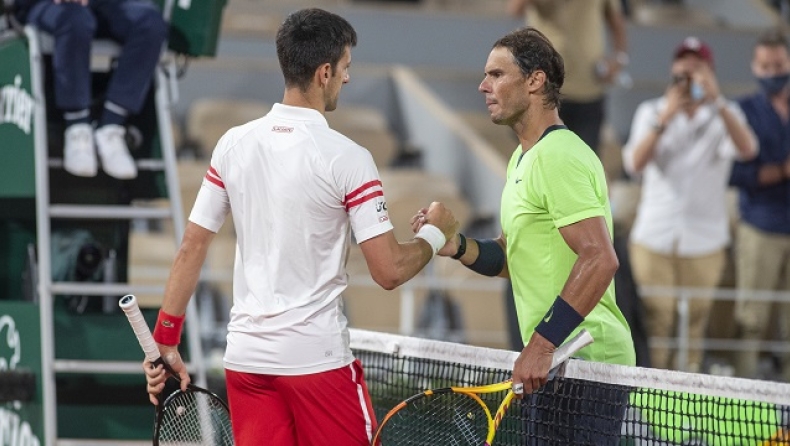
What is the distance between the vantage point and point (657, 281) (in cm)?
967

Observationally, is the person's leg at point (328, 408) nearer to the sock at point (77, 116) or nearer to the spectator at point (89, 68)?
the spectator at point (89, 68)

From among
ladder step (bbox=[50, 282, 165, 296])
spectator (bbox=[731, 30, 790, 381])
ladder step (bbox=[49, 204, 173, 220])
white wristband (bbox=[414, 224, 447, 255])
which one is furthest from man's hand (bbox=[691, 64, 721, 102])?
white wristband (bbox=[414, 224, 447, 255])

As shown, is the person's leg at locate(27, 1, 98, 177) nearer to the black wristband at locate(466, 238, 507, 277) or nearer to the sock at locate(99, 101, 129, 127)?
the sock at locate(99, 101, 129, 127)

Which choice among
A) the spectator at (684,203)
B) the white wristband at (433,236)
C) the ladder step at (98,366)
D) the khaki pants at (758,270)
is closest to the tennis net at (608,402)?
the white wristband at (433,236)

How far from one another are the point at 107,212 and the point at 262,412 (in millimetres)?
2457

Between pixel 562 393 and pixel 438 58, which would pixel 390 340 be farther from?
pixel 438 58

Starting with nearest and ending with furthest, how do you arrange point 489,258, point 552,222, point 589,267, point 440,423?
point 589,267, point 552,222, point 440,423, point 489,258

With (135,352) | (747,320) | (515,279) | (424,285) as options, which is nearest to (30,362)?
(135,352)

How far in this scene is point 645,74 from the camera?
46.4 ft

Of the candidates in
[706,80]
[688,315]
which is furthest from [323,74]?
[688,315]

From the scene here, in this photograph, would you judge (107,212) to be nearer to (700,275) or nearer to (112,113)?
(112,113)

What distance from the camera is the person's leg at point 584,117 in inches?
351

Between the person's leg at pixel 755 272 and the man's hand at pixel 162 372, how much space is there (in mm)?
5987

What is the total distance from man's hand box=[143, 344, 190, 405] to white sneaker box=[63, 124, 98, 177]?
2073mm
